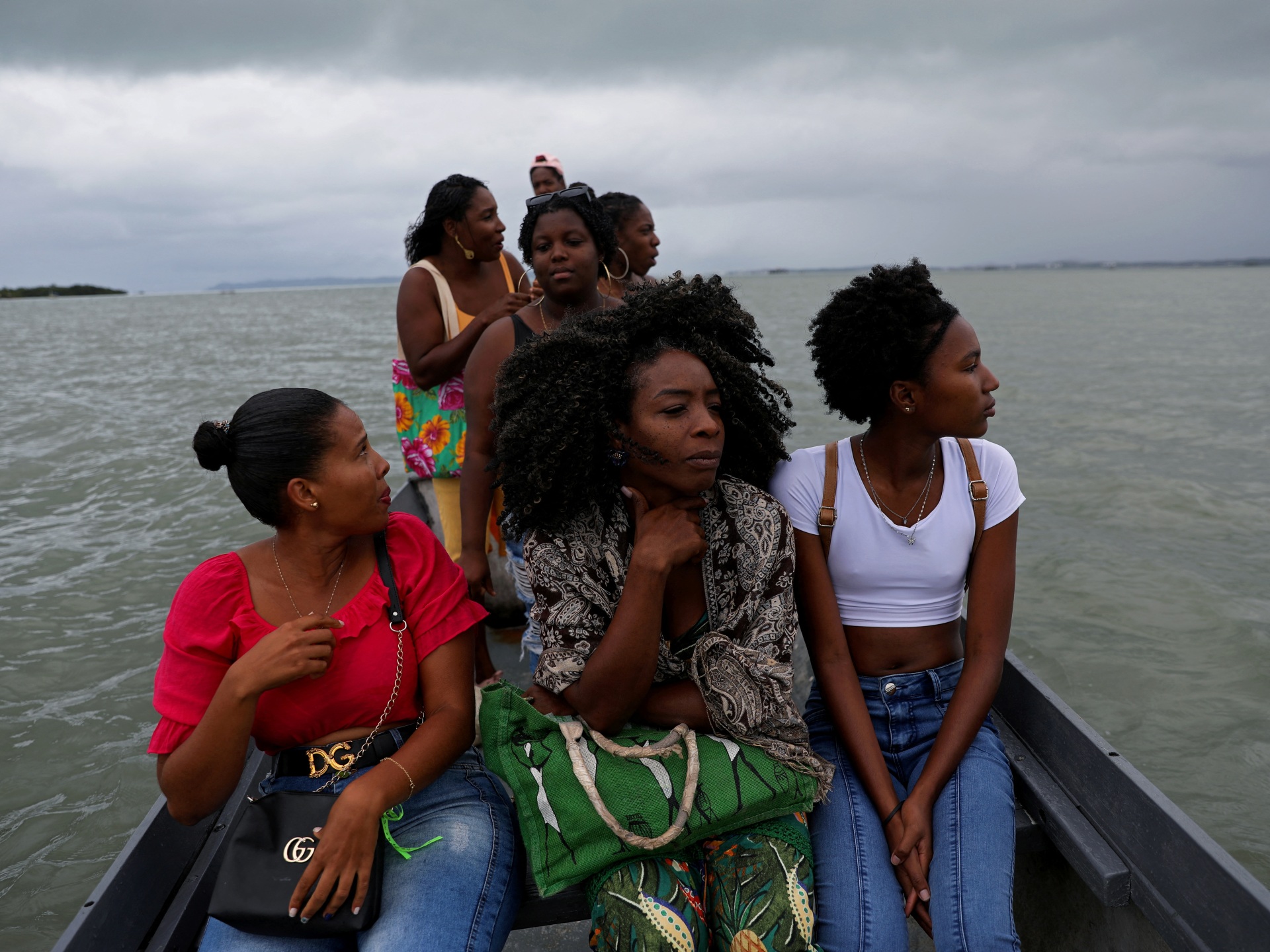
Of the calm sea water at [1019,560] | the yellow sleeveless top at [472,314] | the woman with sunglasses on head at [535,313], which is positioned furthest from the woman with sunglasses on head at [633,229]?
the calm sea water at [1019,560]

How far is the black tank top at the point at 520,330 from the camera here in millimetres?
3072

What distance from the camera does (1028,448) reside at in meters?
12.5

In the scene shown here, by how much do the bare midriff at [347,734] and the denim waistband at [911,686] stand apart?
130 centimetres

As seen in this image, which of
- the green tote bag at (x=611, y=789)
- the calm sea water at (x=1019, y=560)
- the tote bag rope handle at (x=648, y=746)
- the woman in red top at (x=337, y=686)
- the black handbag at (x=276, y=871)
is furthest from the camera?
the calm sea water at (x=1019, y=560)

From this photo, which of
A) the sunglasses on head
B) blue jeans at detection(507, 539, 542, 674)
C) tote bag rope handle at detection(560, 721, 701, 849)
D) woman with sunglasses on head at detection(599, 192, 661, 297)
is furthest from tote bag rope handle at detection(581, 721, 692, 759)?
woman with sunglasses on head at detection(599, 192, 661, 297)

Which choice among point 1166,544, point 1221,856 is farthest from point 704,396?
point 1166,544

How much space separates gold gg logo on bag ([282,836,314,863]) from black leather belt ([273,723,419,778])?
10.3 inches

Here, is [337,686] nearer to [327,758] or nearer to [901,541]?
[327,758]

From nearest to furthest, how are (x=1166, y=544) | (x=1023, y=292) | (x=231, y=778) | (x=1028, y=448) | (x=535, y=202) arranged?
(x=231, y=778)
(x=535, y=202)
(x=1166, y=544)
(x=1028, y=448)
(x=1023, y=292)

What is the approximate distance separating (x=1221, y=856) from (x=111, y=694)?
19.6 ft

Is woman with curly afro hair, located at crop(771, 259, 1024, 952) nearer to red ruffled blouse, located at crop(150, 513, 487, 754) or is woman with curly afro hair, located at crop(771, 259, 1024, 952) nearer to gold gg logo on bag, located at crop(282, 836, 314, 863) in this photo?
red ruffled blouse, located at crop(150, 513, 487, 754)

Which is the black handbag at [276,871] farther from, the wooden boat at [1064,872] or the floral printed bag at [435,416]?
the floral printed bag at [435,416]

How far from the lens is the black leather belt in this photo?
6.81ft

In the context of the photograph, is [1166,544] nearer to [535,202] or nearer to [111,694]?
[535,202]
